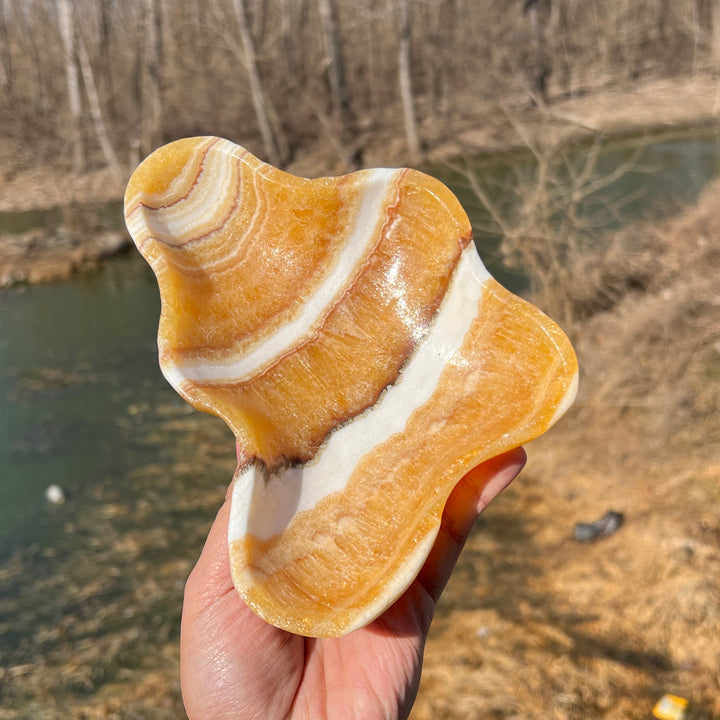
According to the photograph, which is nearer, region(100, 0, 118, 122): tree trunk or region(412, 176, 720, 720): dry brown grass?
region(412, 176, 720, 720): dry brown grass

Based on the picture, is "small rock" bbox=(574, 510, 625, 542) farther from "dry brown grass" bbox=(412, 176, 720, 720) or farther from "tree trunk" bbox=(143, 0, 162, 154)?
"tree trunk" bbox=(143, 0, 162, 154)

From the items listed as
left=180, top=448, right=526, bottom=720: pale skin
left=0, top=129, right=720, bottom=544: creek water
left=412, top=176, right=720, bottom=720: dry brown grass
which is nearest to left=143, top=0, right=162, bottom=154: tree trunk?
left=0, top=129, right=720, bottom=544: creek water

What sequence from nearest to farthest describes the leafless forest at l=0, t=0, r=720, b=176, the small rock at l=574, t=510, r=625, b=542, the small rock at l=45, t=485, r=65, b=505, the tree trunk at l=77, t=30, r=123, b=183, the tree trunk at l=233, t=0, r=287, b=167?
the small rock at l=574, t=510, r=625, b=542 → the small rock at l=45, t=485, r=65, b=505 → the tree trunk at l=77, t=30, r=123, b=183 → the tree trunk at l=233, t=0, r=287, b=167 → the leafless forest at l=0, t=0, r=720, b=176

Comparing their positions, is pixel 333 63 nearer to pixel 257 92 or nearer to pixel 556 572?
pixel 257 92

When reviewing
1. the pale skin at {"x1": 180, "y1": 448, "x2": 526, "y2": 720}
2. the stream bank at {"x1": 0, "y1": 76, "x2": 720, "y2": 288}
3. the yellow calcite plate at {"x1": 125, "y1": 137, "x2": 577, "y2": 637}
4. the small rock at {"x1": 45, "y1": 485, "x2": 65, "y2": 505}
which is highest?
the yellow calcite plate at {"x1": 125, "y1": 137, "x2": 577, "y2": 637}

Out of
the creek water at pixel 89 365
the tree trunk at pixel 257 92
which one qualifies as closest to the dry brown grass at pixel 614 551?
the creek water at pixel 89 365
